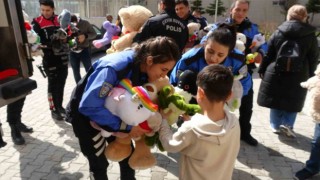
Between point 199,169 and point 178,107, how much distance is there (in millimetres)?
442

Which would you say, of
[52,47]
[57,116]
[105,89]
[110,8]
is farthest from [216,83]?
[110,8]

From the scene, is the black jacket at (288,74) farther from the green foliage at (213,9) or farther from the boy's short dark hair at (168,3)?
the green foliage at (213,9)

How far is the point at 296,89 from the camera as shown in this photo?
405 cm

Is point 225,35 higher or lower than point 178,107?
higher

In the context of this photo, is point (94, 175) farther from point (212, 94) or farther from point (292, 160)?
point (292, 160)

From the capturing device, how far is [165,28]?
12.2 feet

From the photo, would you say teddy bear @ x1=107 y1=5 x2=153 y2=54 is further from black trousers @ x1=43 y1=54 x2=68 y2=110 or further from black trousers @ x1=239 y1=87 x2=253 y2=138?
black trousers @ x1=239 y1=87 x2=253 y2=138

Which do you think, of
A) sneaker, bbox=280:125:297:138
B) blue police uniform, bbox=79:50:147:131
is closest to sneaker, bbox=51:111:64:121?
blue police uniform, bbox=79:50:147:131

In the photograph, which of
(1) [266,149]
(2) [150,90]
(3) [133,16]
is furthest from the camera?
(1) [266,149]

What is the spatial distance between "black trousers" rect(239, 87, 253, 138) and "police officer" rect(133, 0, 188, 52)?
3.48 ft

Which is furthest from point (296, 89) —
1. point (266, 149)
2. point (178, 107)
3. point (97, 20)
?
point (97, 20)

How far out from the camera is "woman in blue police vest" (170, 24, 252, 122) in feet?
8.19

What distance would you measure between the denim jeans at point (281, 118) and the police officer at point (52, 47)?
10.4ft

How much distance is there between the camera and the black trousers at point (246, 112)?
402cm
